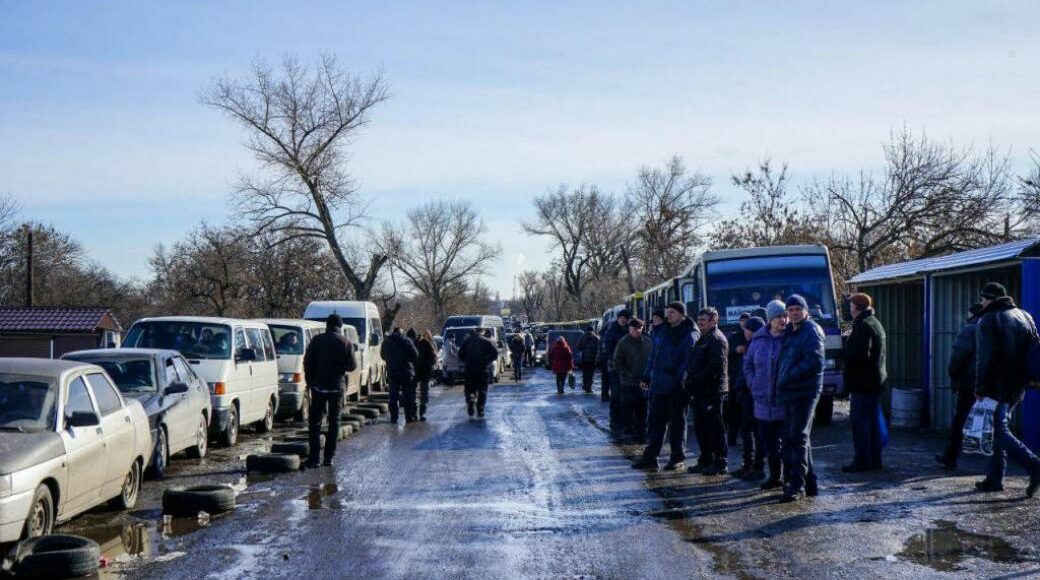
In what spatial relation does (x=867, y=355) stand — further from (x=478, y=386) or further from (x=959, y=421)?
(x=478, y=386)

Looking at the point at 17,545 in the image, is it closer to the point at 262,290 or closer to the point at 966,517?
the point at 966,517

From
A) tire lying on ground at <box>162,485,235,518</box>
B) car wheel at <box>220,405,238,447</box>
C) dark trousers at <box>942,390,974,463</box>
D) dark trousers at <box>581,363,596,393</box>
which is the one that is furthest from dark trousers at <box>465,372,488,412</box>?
tire lying on ground at <box>162,485,235,518</box>

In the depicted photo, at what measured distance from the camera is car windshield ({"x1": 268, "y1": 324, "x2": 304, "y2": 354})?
2159 cm

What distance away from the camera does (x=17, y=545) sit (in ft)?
25.5

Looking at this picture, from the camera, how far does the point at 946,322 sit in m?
17.6

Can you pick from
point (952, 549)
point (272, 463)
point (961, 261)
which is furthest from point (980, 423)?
point (272, 463)

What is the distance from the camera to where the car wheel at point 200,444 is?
14789mm

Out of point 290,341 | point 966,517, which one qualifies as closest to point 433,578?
point 966,517

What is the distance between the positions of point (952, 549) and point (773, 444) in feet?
10.3

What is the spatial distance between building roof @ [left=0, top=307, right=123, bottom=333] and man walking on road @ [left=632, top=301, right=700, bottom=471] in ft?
118

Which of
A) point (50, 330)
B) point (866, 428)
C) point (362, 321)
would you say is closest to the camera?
point (866, 428)

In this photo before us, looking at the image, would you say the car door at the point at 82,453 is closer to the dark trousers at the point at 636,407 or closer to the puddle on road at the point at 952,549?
the puddle on road at the point at 952,549

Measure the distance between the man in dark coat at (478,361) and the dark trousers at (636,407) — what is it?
17.6ft

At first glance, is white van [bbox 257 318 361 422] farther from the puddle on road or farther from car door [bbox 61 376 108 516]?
the puddle on road
